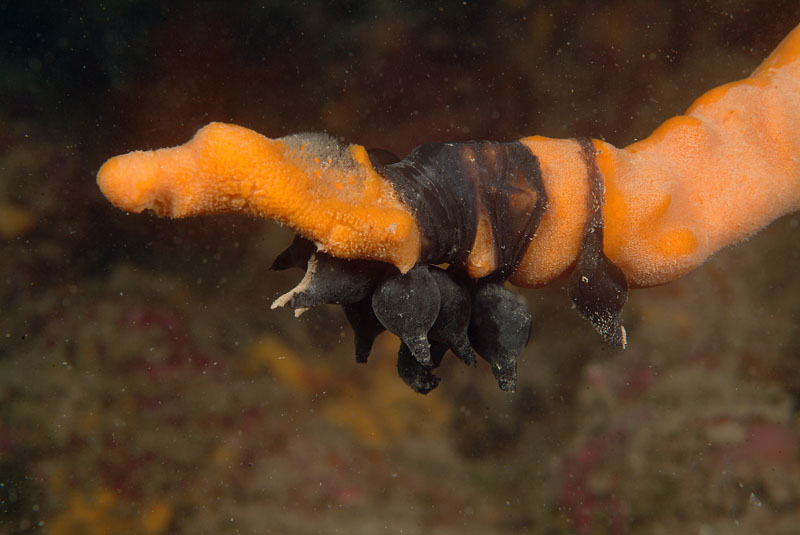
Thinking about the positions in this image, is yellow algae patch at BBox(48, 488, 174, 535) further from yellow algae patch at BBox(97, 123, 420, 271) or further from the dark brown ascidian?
yellow algae patch at BBox(97, 123, 420, 271)

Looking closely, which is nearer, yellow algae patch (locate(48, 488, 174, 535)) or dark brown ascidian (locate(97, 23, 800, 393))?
dark brown ascidian (locate(97, 23, 800, 393))

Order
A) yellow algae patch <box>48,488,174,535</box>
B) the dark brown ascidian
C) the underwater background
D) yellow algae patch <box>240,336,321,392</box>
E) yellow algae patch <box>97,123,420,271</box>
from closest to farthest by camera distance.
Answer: yellow algae patch <box>97,123,420,271</box> < the dark brown ascidian < the underwater background < yellow algae patch <box>48,488,174,535</box> < yellow algae patch <box>240,336,321,392</box>

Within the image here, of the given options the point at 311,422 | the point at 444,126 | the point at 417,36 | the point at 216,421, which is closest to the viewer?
the point at 417,36

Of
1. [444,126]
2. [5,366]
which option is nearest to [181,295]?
[5,366]

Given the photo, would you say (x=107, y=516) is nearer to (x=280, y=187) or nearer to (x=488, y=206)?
(x=280, y=187)

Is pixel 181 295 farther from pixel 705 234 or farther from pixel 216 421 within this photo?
pixel 705 234

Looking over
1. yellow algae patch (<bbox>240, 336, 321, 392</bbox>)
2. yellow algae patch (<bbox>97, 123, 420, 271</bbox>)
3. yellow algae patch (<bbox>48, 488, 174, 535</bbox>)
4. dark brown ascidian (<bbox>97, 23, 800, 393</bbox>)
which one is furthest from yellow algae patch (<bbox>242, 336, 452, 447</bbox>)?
yellow algae patch (<bbox>97, 123, 420, 271</bbox>)

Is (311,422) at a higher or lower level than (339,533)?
higher
